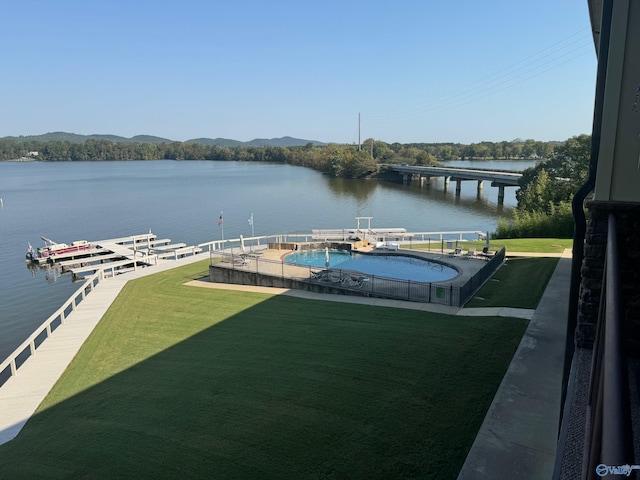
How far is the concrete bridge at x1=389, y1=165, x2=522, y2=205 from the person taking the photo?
77.0 metres

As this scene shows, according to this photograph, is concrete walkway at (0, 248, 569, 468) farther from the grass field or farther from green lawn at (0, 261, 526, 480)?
the grass field

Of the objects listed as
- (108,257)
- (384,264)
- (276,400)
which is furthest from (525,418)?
(108,257)

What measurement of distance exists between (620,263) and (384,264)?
20.4 m

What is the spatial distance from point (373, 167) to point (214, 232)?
7969 cm

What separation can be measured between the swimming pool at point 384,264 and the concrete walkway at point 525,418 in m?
10.3

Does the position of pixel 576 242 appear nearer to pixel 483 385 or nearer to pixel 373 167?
pixel 483 385

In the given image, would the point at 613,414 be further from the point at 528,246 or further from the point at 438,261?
the point at 528,246

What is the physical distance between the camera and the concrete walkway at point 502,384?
297 inches

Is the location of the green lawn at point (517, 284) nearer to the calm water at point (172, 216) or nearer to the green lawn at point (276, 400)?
the green lawn at point (276, 400)

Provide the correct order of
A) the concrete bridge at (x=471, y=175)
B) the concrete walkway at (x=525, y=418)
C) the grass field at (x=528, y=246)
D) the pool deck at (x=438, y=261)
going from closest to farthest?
the concrete walkway at (x=525, y=418)
the pool deck at (x=438, y=261)
the grass field at (x=528, y=246)
the concrete bridge at (x=471, y=175)

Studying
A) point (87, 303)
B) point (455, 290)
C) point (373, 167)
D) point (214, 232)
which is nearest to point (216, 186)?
point (373, 167)

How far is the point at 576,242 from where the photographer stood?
7.05 metres

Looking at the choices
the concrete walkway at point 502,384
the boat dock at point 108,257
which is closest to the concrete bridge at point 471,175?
the boat dock at point 108,257

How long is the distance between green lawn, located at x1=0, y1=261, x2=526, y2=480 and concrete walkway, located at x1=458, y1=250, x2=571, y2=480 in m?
0.28
